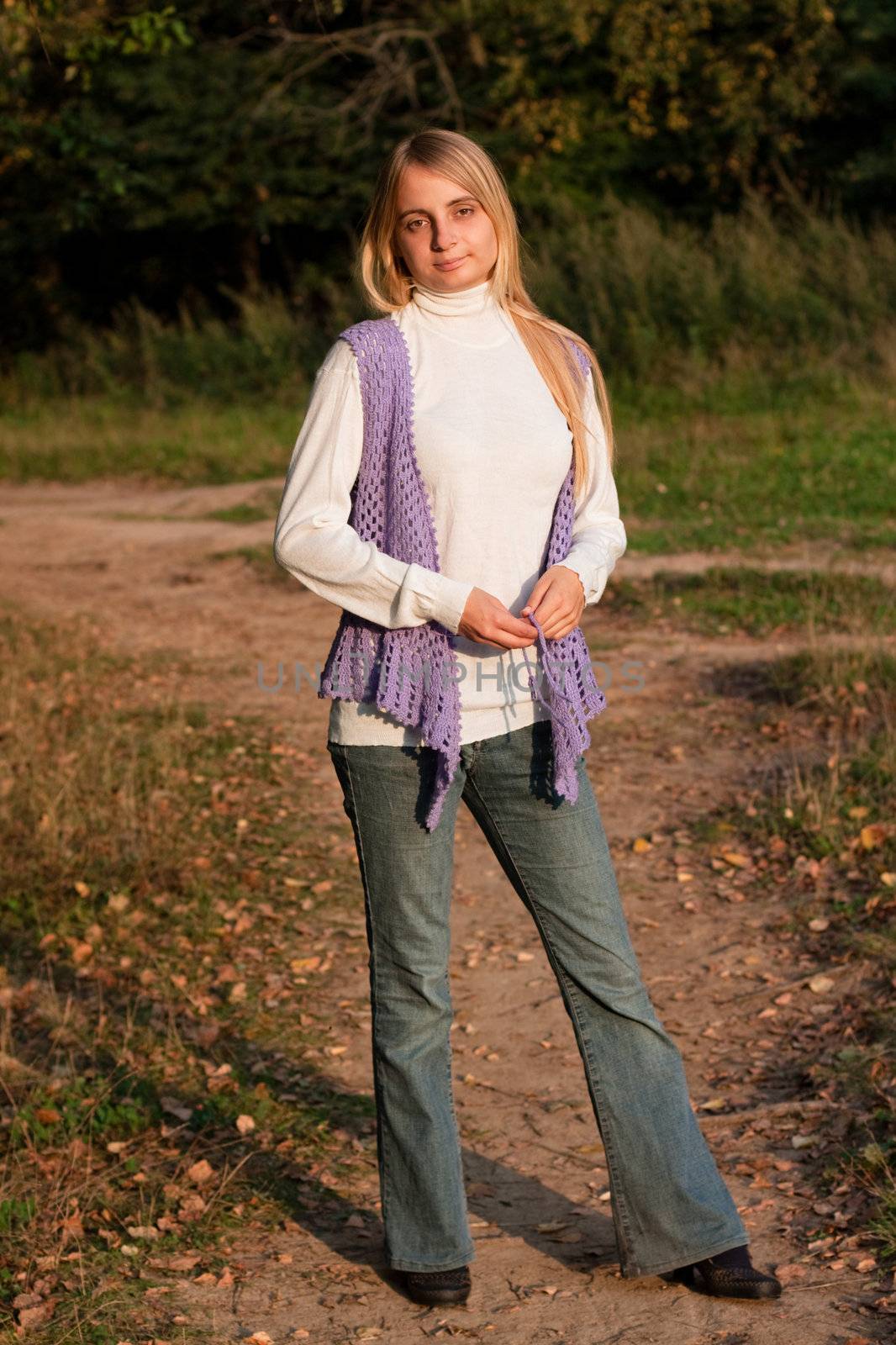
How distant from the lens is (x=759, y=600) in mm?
8648

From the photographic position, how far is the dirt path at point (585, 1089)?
128 inches

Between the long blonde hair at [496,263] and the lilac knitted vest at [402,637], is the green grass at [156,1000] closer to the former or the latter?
the lilac knitted vest at [402,637]

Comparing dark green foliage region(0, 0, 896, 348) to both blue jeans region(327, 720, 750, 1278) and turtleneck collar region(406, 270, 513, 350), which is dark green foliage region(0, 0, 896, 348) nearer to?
turtleneck collar region(406, 270, 513, 350)

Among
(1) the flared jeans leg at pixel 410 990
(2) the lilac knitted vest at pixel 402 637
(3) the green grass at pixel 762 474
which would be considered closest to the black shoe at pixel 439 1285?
(1) the flared jeans leg at pixel 410 990

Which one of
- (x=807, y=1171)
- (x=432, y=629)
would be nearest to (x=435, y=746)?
(x=432, y=629)

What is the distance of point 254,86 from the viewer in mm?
22000

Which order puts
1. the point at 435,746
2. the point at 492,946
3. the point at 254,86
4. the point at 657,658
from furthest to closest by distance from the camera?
the point at 254,86
the point at 657,658
the point at 492,946
the point at 435,746

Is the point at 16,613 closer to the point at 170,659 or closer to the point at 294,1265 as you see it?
the point at 170,659

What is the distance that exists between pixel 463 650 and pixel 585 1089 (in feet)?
6.31

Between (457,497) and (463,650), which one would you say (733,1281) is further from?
(457,497)

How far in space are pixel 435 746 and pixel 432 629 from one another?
214 mm

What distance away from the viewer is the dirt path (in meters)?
3.24

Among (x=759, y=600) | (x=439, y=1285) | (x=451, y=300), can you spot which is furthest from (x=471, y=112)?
(x=439, y=1285)

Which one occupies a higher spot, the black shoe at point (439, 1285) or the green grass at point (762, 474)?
the green grass at point (762, 474)
